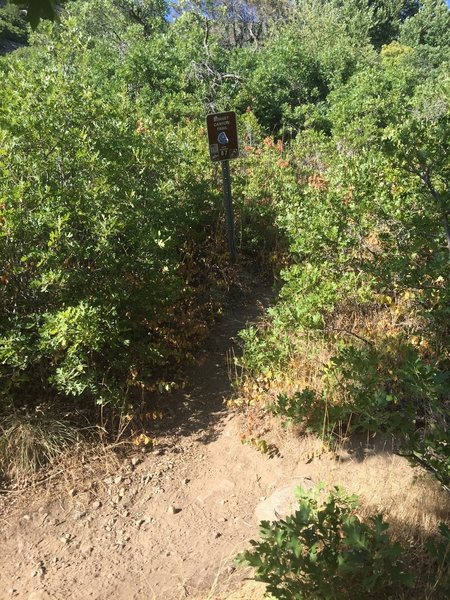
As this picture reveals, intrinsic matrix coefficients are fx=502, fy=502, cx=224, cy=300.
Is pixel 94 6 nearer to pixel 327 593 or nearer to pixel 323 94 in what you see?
pixel 323 94

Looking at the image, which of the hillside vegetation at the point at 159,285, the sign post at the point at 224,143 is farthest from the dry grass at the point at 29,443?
the sign post at the point at 224,143

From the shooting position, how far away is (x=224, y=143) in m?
5.86

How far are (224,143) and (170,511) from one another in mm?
4091

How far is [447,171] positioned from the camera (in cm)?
371

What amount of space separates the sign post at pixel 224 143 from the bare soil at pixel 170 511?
9.08ft


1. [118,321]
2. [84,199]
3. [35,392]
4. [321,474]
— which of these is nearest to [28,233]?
[84,199]

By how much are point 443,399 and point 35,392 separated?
3114 mm

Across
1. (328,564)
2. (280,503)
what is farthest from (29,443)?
(328,564)

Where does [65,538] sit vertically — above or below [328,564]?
below

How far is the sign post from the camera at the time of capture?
5.84 metres

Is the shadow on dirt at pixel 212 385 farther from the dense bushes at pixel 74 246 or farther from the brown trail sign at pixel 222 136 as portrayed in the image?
the brown trail sign at pixel 222 136

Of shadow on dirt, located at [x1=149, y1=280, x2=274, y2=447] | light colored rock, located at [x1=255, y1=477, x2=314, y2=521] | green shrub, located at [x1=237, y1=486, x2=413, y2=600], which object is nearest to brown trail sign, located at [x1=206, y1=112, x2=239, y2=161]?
shadow on dirt, located at [x1=149, y1=280, x2=274, y2=447]

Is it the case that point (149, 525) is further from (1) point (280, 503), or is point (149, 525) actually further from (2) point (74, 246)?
(2) point (74, 246)

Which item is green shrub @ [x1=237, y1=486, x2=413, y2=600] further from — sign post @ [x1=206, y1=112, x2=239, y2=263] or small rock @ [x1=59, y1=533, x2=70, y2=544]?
sign post @ [x1=206, y1=112, x2=239, y2=263]
